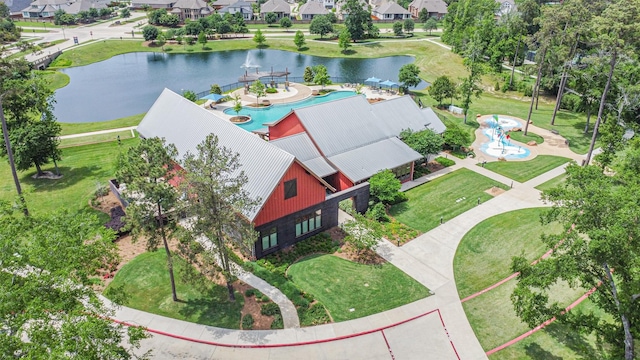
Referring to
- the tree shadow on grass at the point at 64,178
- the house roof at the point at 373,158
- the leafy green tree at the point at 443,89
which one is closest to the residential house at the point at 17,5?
the tree shadow on grass at the point at 64,178

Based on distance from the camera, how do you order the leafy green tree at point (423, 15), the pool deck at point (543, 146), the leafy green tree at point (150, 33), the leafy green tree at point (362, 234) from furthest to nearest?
the leafy green tree at point (423, 15) < the leafy green tree at point (150, 33) < the pool deck at point (543, 146) < the leafy green tree at point (362, 234)

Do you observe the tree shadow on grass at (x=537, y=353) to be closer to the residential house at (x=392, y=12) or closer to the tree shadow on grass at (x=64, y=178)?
the tree shadow on grass at (x=64, y=178)

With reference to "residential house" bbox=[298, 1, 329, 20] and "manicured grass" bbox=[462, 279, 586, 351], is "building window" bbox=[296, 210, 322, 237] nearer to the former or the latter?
"manicured grass" bbox=[462, 279, 586, 351]

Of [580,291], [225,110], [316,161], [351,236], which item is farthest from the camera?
[225,110]

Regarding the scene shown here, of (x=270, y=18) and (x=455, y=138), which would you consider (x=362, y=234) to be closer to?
(x=455, y=138)

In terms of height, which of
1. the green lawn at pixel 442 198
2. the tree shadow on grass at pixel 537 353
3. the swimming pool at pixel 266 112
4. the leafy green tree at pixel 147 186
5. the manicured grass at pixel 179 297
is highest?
the leafy green tree at pixel 147 186

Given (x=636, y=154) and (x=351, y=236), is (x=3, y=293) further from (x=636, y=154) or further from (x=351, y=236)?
(x=636, y=154)

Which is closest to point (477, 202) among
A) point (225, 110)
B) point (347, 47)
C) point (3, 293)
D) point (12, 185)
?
point (3, 293)
